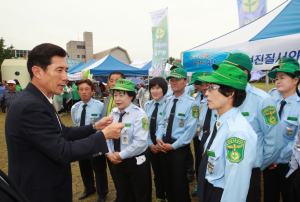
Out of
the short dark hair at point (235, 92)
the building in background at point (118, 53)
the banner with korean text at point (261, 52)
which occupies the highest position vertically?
the building in background at point (118, 53)

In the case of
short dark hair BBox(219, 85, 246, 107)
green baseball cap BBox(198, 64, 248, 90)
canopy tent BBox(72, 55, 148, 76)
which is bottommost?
short dark hair BBox(219, 85, 246, 107)

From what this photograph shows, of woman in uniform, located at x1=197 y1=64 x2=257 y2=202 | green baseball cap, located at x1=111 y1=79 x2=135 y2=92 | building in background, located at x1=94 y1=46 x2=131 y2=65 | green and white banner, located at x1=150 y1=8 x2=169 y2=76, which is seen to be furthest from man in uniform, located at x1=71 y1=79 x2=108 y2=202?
building in background, located at x1=94 y1=46 x2=131 y2=65

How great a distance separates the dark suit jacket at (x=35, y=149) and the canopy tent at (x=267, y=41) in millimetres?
3258

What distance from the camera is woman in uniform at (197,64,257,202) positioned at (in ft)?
4.17

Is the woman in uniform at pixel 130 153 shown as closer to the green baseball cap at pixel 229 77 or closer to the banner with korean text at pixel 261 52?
the green baseball cap at pixel 229 77

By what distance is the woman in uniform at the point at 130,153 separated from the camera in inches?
97.1

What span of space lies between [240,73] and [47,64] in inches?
63.1

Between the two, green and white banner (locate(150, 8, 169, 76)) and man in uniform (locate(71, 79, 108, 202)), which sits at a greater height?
green and white banner (locate(150, 8, 169, 76))

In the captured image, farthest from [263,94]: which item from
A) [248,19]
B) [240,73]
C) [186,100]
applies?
[248,19]

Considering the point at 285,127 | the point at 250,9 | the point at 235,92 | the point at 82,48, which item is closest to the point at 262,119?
the point at 285,127

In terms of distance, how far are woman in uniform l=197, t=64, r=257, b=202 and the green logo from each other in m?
6.07

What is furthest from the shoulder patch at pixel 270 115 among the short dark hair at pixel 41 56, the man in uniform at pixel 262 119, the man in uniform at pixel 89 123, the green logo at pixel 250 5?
the green logo at pixel 250 5

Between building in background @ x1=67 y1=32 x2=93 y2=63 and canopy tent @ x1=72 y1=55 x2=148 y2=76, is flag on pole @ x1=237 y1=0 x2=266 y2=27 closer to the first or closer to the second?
canopy tent @ x1=72 y1=55 x2=148 y2=76

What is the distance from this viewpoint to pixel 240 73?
1501 mm
